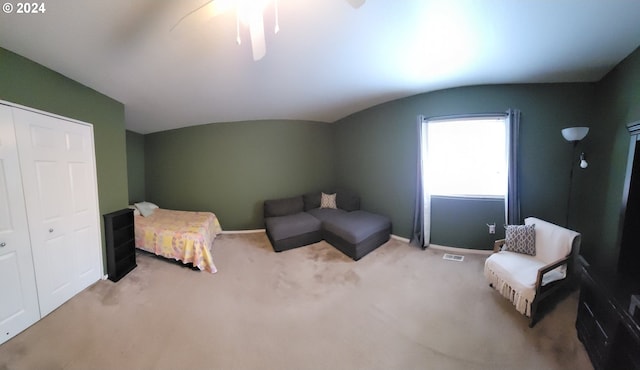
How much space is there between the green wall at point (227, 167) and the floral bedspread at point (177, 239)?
3.13ft

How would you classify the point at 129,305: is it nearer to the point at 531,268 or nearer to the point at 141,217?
the point at 141,217

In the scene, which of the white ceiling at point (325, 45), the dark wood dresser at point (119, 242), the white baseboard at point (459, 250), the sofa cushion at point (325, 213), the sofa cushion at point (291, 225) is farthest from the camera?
the sofa cushion at point (325, 213)

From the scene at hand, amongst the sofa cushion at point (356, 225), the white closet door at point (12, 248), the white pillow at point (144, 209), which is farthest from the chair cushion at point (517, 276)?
the white pillow at point (144, 209)

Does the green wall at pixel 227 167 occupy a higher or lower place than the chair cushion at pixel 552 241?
higher

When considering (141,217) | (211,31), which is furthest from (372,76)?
(141,217)

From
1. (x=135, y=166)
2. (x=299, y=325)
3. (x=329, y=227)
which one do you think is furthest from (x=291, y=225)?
(x=135, y=166)

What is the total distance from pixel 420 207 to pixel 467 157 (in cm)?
100

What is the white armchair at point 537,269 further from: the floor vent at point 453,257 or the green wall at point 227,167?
the green wall at point 227,167

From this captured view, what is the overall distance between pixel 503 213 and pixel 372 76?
102 inches

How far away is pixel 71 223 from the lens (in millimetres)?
2039

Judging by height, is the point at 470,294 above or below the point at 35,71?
below

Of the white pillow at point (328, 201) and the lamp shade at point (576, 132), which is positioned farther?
the white pillow at point (328, 201)

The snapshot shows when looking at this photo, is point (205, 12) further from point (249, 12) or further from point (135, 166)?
point (135, 166)

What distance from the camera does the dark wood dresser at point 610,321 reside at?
1075mm
